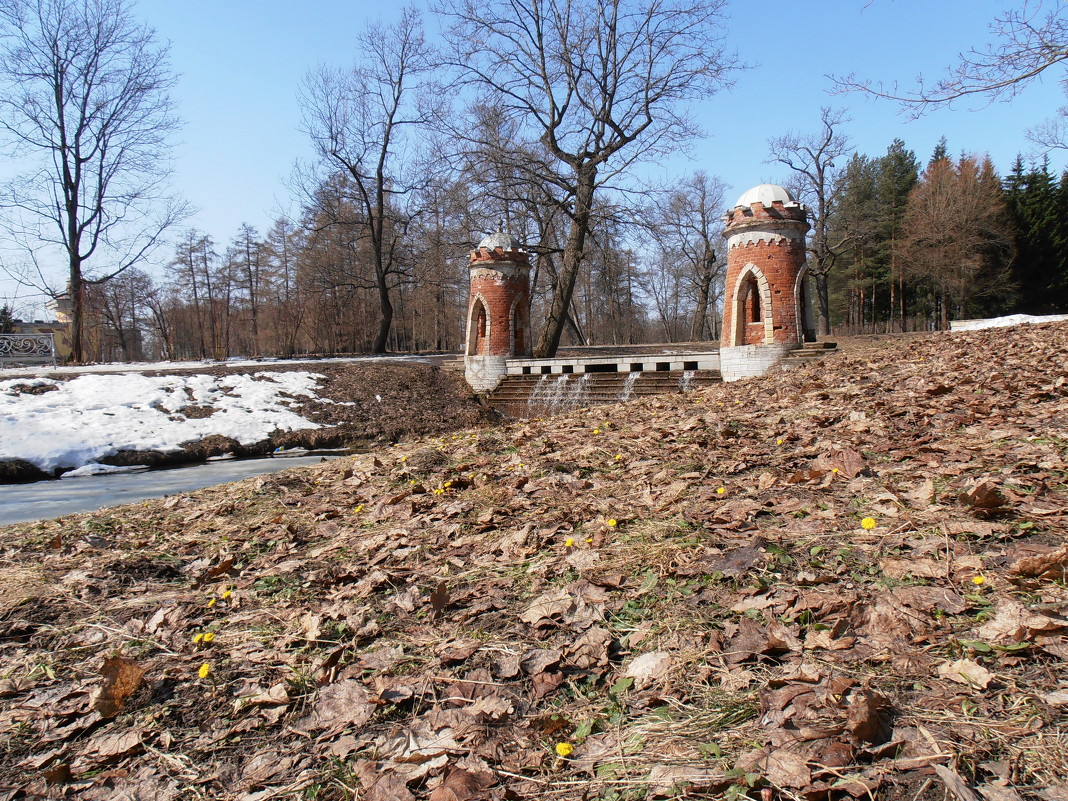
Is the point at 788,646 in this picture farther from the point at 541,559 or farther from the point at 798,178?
the point at 798,178

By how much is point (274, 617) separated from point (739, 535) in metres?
2.42

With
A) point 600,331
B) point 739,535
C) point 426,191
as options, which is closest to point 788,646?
point 739,535

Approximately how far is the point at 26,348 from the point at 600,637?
22.6 metres

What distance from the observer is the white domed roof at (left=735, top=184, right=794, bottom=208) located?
13.3 meters

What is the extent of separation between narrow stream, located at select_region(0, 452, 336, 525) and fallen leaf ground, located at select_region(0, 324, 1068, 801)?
3.74 metres

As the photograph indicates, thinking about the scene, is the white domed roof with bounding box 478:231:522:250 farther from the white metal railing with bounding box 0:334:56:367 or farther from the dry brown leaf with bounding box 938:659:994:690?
the dry brown leaf with bounding box 938:659:994:690

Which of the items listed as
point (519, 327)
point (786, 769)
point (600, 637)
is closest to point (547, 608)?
point (600, 637)

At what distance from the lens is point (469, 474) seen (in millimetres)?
5430

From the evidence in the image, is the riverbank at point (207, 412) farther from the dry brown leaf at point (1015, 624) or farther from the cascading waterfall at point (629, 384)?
the dry brown leaf at point (1015, 624)

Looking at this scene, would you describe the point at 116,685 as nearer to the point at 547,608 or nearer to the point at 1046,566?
the point at 547,608

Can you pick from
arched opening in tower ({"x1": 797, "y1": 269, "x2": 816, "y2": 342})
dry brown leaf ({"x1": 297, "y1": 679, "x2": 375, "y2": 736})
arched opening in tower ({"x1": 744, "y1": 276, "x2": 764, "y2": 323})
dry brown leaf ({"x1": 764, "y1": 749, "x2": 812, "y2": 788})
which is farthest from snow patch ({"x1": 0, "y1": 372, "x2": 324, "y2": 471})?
dry brown leaf ({"x1": 764, "y1": 749, "x2": 812, "y2": 788})

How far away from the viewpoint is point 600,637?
245 cm

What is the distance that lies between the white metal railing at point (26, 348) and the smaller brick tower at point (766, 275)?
758 inches

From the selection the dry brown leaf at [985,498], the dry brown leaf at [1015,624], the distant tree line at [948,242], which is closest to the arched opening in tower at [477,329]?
the dry brown leaf at [985,498]
